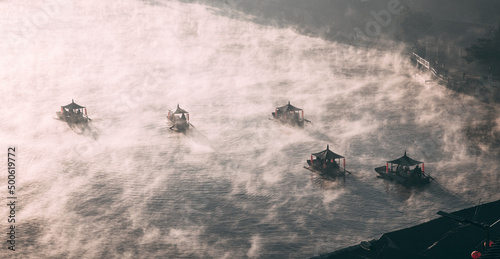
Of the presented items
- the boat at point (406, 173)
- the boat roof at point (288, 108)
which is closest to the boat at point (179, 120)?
the boat roof at point (288, 108)

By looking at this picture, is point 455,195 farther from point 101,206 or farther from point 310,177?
point 101,206

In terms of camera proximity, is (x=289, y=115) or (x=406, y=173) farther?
(x=289, y=115)

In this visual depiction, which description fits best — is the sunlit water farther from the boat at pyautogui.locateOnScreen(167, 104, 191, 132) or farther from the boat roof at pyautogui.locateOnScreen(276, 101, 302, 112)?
the boat roof at pyautogui.locateOnScreen(276, 101, 302, 112)

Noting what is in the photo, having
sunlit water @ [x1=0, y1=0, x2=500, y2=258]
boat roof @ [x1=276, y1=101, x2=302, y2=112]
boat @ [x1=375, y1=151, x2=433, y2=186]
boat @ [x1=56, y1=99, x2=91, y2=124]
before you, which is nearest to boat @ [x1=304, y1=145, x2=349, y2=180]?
sunlit water @ [x1=0, y1=0, x2=500, y2=258]

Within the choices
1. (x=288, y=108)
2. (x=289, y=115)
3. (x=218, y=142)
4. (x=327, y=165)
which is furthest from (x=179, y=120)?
(x=327, y=165)

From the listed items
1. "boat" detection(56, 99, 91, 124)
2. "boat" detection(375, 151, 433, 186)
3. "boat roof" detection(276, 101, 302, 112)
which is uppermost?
"boat roof" detection(276, 101, 302, 112)

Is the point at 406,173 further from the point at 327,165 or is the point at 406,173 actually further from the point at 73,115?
the point at 73,115

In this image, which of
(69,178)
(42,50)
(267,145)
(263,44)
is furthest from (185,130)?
(42,50)

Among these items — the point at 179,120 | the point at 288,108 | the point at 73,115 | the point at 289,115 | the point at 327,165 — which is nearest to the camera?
the point at 327,165
